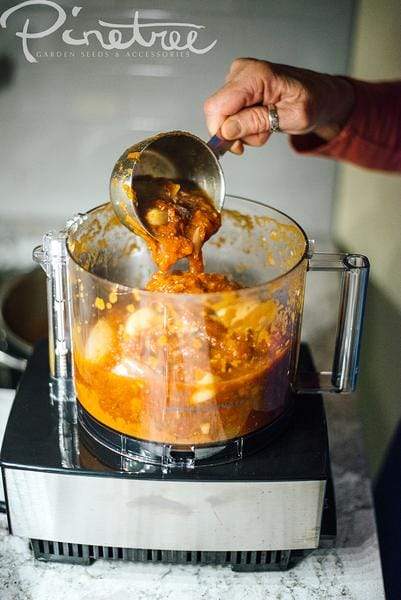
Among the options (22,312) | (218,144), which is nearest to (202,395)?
(218,144)

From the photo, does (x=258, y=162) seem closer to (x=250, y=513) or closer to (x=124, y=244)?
(x=124, y=244)

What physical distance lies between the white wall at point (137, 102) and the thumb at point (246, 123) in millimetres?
66

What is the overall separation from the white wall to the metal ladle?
0.10 m

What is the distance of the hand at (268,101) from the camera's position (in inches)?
30.3

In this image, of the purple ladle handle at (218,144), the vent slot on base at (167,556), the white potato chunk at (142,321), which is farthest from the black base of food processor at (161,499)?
the purple ladle handle at (218,144)

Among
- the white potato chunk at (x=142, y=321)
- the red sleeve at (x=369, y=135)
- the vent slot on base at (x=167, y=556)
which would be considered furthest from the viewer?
the red sleeve at (x=369, y=135)

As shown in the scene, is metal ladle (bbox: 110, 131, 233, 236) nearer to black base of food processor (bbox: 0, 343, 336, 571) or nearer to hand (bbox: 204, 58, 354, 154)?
hand (bbox: 204, 58, 354, 154)

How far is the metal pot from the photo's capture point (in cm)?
93

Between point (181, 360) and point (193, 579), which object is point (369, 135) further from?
point (193, 579)

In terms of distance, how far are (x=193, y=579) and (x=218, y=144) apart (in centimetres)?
46

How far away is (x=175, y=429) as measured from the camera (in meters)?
0.66

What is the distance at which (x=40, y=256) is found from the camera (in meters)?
0.71

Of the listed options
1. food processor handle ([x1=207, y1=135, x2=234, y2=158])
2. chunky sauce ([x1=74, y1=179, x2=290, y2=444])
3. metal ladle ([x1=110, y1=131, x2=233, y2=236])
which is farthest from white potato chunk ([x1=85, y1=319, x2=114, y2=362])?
food processor handle ([x1=207, y1=135, x2=234, y2=158])

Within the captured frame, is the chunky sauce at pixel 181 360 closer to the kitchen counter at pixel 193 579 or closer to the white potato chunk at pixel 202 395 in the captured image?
the white potato chunk at pixel 202 395
